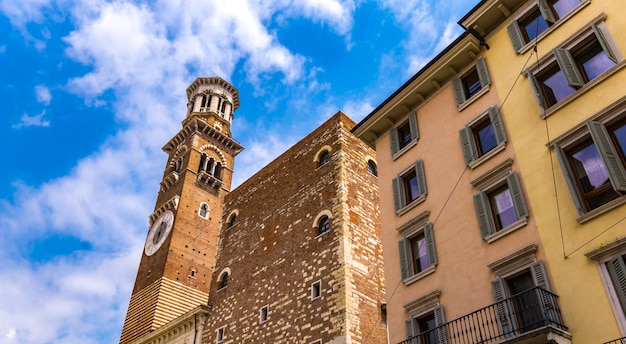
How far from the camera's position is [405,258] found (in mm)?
14258

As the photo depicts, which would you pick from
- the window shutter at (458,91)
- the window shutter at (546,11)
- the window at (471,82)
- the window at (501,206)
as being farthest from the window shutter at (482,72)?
the window at (501,206)

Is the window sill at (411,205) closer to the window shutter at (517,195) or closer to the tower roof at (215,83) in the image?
the window shutter at (517,195)

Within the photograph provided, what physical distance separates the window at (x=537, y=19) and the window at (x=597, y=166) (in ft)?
12.7

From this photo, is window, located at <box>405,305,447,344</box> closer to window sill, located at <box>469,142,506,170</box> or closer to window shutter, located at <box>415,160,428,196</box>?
window shutter, located at <box>415,160,428,196</box>

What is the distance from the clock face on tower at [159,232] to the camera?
39500 mm

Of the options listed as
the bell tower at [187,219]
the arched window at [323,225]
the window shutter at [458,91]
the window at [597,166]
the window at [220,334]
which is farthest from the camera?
the bell tower at [187,219]

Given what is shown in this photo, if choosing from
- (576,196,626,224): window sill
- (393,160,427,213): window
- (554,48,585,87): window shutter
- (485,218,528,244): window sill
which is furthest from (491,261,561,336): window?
(554,48,585,87): window shutter

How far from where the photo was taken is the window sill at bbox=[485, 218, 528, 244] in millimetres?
11367

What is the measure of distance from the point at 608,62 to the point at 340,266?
1173cm

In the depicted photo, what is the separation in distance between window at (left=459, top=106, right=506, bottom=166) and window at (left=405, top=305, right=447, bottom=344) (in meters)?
4.07

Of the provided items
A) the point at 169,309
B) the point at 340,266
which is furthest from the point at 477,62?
the point at 169,309

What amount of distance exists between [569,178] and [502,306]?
3.03m

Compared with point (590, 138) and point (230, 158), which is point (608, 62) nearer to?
point (590, 138)

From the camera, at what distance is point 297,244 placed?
22422mm
